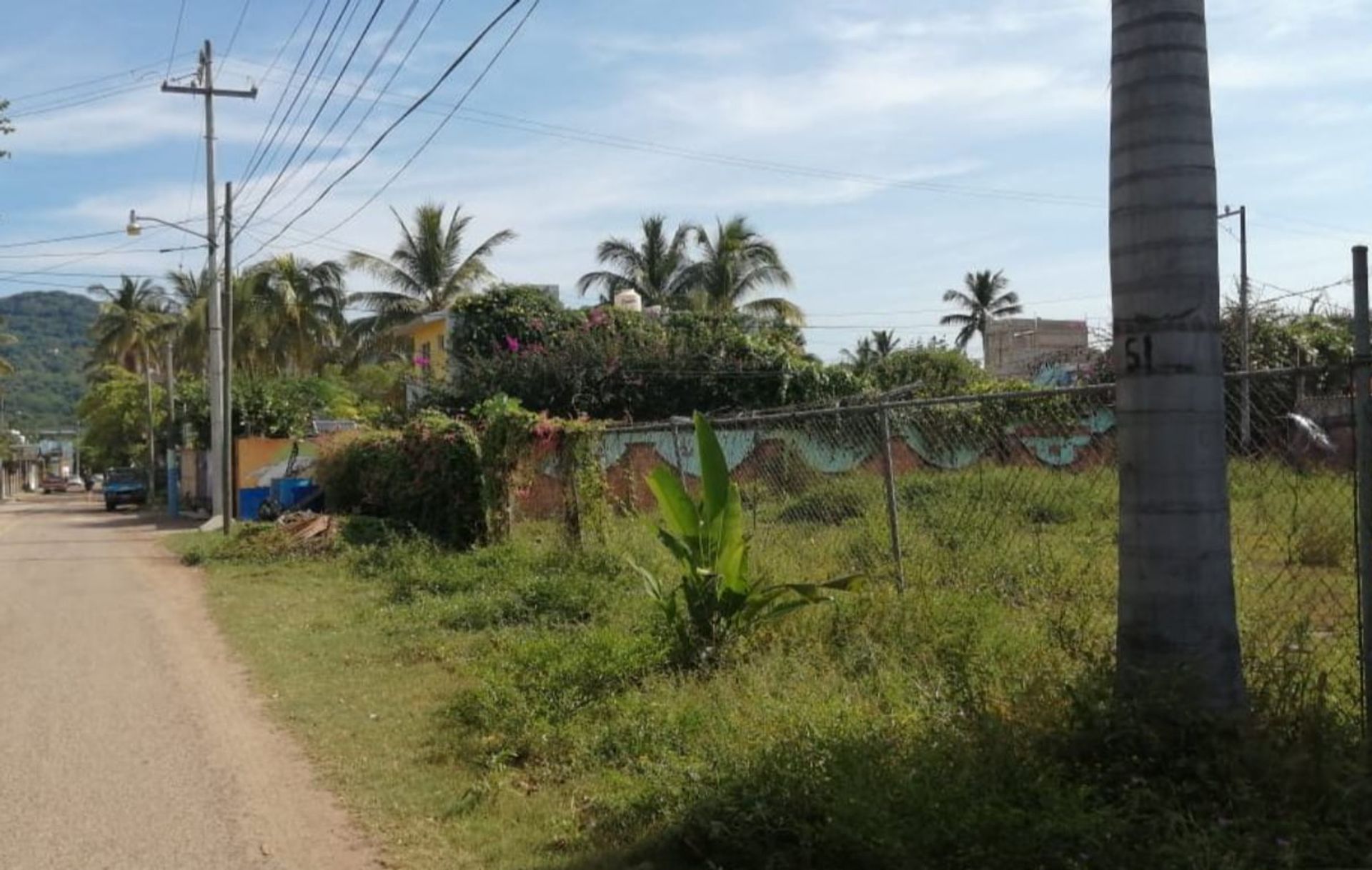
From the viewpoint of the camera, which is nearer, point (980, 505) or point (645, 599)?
point (980, 505)

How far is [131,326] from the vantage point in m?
61.5

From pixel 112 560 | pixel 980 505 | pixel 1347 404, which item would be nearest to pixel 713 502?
pixel 980 505

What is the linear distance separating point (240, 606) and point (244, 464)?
63.5ft

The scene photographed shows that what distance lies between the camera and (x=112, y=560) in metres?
21.7

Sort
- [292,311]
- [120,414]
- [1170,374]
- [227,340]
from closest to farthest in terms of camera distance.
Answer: [1170,374] → [227,340] → [292,311] → [120,414]

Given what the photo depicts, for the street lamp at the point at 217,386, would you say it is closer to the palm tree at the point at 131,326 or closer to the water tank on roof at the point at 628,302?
the water tank on roof at the point at 628,302

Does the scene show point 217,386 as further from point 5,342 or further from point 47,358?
point 47,358

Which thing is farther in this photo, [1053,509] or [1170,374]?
[1053,509]

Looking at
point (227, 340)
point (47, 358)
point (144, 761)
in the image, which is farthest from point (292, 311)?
point (47, 358)

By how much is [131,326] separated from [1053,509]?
6207cm

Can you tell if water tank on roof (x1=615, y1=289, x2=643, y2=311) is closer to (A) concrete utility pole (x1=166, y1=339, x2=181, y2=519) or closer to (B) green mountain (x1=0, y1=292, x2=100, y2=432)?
(A) concrete utility pole (x1=166, y1=339, x2=181, y2=519)

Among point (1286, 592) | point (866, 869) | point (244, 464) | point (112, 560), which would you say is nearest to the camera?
Answer: point (866, 869)

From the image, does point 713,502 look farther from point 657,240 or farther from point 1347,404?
point 657,240

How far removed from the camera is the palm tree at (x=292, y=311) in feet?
153
